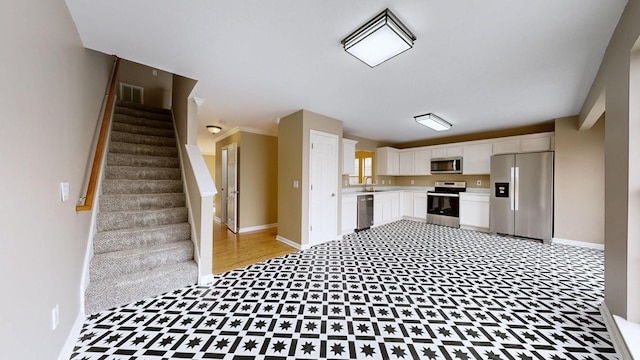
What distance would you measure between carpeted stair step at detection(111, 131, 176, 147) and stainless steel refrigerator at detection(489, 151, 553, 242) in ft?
21.3

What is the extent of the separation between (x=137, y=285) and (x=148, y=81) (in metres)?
5.04

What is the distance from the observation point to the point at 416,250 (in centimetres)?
378

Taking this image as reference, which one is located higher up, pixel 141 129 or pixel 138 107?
pixel 138 107

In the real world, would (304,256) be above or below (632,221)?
below

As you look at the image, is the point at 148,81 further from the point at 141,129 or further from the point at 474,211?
the point at 474,211

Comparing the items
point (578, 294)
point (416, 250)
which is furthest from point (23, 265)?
point (578, 294)

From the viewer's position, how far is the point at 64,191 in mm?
1600

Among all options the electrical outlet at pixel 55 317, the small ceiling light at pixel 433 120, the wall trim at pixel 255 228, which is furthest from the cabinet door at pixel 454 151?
the electrical outlet at pixel 55 317

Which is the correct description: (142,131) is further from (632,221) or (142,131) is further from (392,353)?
(632,221)

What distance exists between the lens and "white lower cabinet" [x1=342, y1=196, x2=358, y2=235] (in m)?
4.80

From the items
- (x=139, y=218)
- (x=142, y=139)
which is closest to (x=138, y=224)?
(x=139, y=218)

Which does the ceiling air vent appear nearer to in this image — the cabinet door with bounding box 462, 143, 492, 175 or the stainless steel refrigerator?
the cabinet door with bounding box 462, 143, 492, 175

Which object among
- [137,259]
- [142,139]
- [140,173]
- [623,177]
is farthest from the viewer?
[142,139]

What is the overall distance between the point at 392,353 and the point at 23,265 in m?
2.16
